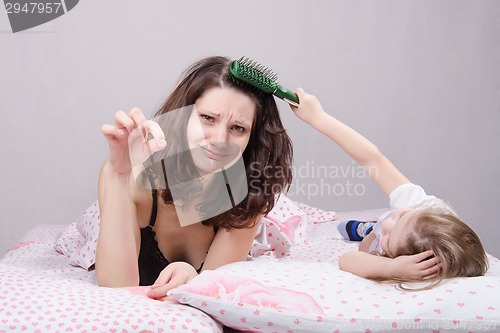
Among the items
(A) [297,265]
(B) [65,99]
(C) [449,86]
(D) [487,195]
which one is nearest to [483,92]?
(C) [449,86]

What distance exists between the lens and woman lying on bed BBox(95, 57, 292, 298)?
126 centimetres

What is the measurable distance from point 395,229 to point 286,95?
365 mm

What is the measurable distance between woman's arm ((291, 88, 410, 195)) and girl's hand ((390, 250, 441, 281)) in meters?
0.31

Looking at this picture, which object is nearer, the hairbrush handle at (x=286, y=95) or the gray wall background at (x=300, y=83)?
the hairbrush handle at (x=286, y=95)

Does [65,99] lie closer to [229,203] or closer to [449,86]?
[229,203]

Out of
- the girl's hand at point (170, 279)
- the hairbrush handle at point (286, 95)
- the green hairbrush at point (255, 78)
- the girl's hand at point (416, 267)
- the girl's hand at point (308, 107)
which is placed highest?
the green hairbrush at point (255, 78)

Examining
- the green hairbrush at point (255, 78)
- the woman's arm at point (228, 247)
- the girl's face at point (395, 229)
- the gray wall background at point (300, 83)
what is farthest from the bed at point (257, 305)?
the gray wall background at point (300, 83)

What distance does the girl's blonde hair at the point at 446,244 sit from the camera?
111 cm

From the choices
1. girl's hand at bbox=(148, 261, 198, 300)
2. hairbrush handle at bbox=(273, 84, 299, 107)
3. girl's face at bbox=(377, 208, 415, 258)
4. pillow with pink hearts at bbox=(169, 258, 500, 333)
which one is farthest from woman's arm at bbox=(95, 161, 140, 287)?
girl's face at bbox=(377, 208, 415, 258)

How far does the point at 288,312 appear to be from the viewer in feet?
3.17

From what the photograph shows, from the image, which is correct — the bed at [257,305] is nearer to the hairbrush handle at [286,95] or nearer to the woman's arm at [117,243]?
the woman's arm at [117,243]

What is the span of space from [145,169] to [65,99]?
4.45ft

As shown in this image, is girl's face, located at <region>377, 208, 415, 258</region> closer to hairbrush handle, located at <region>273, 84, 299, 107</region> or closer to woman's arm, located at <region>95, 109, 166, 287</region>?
hairbrush handle, located at <region>273, 84, 299, 107</region>

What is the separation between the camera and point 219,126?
4.30ft
